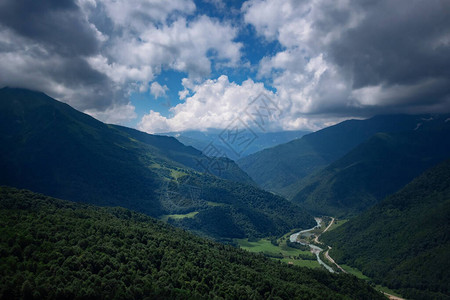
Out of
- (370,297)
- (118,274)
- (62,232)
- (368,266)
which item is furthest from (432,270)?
(62,232)

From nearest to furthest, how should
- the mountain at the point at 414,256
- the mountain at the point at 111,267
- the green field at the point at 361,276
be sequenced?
the mountain at the point at 111,267, the mountain at the point at 414,256, the green field at the point at 361,276

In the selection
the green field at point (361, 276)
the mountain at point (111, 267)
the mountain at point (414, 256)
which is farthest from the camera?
the green field at point (361, 276)

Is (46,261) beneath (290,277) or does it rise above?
above

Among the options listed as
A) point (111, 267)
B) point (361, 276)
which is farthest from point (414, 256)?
point (111, 267)

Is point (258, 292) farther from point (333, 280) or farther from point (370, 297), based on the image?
point (370, 297)

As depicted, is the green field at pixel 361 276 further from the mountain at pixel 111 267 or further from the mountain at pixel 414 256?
the mountain at pixel 111 267

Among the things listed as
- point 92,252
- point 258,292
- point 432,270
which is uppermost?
point 92,252

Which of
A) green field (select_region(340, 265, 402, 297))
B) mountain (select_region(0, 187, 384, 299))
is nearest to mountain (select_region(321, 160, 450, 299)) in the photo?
green field (select_region(340, 265, 402, 297))

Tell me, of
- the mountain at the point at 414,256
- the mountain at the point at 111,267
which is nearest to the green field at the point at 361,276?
the mountain at the point at 414,256
